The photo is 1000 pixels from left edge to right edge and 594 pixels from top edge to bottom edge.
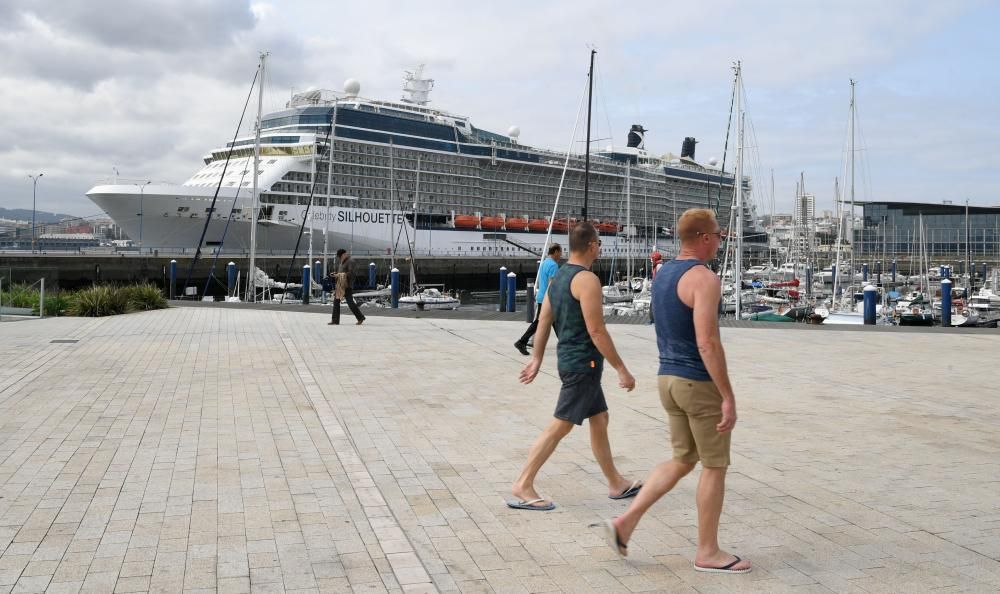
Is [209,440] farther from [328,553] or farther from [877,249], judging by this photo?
[877,249]

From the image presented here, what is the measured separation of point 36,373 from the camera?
968 centimetres

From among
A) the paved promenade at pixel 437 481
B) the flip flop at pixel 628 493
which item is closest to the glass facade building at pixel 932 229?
the paved promenade at pixel 437 481

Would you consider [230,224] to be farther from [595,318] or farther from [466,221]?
[595,318]

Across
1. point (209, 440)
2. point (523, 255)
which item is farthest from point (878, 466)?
point (523, 255)

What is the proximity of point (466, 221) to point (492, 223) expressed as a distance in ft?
8.02

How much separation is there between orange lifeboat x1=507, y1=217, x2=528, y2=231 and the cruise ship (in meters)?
0.10

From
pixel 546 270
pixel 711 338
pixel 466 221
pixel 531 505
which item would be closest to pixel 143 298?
pixel 546 270

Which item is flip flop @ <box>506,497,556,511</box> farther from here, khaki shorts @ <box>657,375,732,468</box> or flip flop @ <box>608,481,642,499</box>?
khaki shorts @ <box>657,375,732,468</box>

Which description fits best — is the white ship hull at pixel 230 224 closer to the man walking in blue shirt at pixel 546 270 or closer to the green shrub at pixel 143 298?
the green shrub at pixel 143 298

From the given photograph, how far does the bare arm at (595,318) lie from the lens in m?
4.61

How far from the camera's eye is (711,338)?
3.67m

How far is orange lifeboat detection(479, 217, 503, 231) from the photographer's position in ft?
203

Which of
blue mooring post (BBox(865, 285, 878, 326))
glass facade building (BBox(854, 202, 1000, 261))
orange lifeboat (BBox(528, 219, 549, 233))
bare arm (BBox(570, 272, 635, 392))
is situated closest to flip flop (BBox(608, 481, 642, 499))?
bare arm (BBox(570, 272, 635, 392))

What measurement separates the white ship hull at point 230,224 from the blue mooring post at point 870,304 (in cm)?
2726
